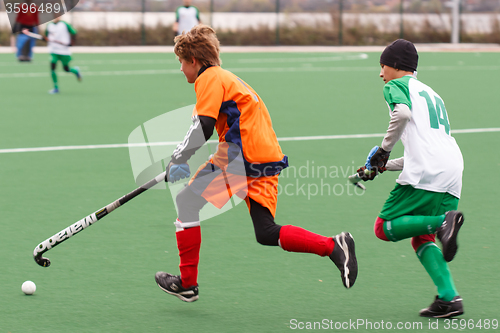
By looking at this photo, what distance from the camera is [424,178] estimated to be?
4.26 metres

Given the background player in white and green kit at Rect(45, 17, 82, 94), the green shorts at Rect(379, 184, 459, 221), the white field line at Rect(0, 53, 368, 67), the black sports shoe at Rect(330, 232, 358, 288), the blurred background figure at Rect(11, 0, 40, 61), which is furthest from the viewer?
the white field line at Rect(0, 53, 368, 67)

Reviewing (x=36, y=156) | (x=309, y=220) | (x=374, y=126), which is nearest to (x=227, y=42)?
(x=374, y=126)

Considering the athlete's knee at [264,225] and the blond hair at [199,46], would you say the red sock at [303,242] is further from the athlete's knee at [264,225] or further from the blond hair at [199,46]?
the blond hair at [199,46]

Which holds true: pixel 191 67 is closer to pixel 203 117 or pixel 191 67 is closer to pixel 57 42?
pixel 203 117

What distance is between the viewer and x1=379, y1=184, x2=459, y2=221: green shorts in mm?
4285

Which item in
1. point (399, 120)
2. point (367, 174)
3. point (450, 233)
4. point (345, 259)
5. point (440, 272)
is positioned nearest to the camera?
point (450, 233)

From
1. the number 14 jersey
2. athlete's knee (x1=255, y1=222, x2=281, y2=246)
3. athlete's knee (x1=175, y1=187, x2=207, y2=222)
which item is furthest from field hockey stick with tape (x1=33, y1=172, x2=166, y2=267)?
the number 14 jersey

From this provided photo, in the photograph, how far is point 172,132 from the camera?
9742mm

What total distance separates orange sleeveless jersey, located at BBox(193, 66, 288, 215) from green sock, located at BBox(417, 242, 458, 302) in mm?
939

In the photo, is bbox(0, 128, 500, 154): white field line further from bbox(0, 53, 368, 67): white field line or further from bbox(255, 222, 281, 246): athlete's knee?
bbox(0, 53, 368, 67): white field line

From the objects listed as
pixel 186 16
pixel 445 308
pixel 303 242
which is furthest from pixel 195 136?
pixel 186 16

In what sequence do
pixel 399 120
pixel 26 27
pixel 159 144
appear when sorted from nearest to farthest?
pixel 399 120 < pixel 159 144 < pixel 26 27

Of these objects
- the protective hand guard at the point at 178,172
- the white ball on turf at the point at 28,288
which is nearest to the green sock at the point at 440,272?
the protective hand guard at the point at 178,172

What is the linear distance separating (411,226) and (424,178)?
0.91 ft
